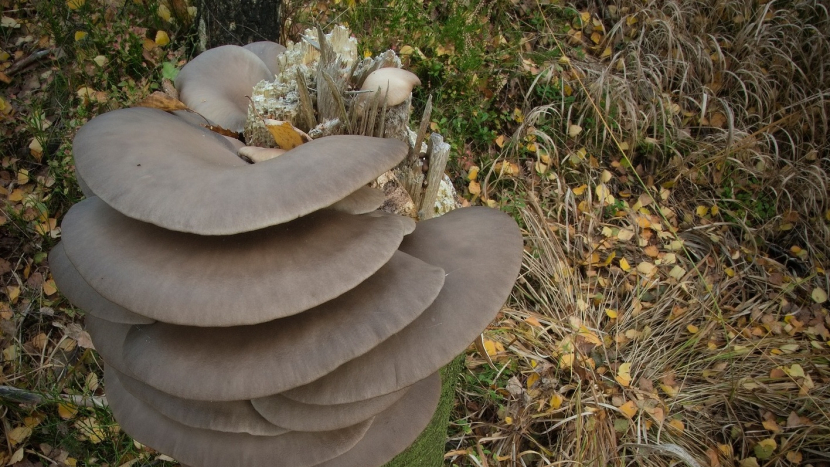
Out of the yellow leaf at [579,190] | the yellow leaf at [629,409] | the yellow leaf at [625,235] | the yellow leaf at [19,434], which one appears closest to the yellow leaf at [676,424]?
the yellow leaf at [629,409]

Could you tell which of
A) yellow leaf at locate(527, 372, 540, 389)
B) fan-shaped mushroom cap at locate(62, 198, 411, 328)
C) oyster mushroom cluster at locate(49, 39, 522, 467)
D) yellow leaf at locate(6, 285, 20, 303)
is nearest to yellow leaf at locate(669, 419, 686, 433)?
yellow leaf at locate(527, 372, 540, 389)

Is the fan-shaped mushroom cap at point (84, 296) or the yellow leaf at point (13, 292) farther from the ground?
the fan-shaped mushroom cap at point (84, 296)

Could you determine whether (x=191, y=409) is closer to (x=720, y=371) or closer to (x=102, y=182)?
(x=102, y=182)

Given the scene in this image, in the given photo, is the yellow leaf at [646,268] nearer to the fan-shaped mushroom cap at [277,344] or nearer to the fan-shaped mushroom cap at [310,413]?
the fan-shaped mushroom cap at [277,344]

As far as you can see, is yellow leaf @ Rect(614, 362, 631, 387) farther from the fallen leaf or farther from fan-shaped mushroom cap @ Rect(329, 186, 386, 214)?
fan-shaped mushroom cap @ Rect(329, 186, 386, 214)

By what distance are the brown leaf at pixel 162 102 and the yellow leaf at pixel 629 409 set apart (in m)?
3.48

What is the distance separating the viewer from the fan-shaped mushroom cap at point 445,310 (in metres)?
1.60

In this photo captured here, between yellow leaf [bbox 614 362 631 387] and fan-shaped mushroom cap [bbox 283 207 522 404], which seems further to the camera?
yellow leaf [bbox 614 362 631 387]

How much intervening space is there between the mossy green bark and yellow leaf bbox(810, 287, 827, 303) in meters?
4.30

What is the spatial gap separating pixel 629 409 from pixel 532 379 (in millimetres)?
716

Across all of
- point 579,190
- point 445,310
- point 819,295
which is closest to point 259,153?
point 445,310

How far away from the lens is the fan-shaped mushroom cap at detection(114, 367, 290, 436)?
5.34ft

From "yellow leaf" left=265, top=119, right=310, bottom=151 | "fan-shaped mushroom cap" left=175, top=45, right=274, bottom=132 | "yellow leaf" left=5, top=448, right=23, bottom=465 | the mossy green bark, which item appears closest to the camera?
"yellow leaf" left=265, top=119, right=310, bottom=151

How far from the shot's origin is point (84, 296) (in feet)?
5.66
